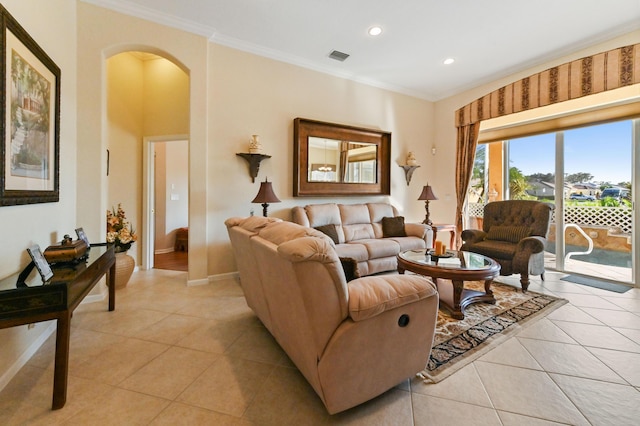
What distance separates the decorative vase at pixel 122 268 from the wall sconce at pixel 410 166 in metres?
4.61

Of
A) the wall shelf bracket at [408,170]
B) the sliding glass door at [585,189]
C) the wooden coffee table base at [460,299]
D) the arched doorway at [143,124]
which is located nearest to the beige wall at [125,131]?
the arched doorway at [143,124]

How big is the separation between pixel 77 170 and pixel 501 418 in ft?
12.9

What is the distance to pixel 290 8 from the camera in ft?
9.80

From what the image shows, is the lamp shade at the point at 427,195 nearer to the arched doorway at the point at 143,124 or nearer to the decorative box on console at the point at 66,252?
the arched doorway at the point at 143,124

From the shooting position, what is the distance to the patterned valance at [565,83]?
3256 mm

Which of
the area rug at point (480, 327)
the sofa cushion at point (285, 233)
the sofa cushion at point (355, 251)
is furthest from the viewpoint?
the sofa cushion at point (355, 251)

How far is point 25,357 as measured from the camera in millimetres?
1850

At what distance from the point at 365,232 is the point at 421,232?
2.87ft

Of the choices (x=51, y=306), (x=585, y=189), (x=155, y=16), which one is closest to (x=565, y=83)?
(x=585, y=189)

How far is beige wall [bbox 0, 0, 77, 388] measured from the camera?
5.51 feet

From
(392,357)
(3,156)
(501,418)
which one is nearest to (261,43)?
(3,156)

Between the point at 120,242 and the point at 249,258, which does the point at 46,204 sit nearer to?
the point at 120,242

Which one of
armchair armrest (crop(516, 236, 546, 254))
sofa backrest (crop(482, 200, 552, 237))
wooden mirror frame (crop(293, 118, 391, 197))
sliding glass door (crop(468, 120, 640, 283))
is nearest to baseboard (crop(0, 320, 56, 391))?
wooden mirror frame (crop(293, 118, 391, 197))

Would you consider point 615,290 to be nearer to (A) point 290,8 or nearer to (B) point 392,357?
(B) point 392,357
